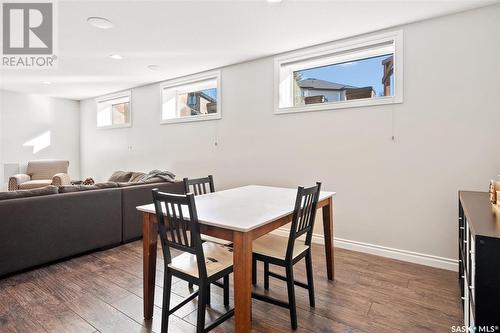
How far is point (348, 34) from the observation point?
9.82 ft

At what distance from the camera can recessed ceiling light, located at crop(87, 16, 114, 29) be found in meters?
2.63

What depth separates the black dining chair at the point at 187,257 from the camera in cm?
150

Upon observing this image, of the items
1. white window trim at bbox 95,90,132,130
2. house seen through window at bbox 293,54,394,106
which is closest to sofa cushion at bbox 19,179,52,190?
white window trim at bbox 95,90,132,130

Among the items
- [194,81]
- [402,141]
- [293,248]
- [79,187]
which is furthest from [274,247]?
[194,81]

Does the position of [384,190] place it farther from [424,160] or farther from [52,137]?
[52,137]

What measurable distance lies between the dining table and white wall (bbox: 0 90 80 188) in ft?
18.1

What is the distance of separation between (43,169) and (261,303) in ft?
18.6

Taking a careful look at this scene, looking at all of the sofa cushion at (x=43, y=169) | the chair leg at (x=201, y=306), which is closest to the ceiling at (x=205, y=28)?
the sofa cushion at (x=43, y=169)

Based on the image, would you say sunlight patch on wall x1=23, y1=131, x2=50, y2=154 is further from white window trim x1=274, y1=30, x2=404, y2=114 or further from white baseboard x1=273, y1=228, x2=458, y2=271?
white baseboard x1=273, y1=228, x2=458, y2=271

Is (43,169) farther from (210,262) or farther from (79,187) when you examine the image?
(210,262)

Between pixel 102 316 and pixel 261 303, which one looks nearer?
pixel 102 316

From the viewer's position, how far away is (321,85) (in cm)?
345

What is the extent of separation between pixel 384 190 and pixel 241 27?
7.51ft

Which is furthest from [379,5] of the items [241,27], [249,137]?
[249,137]
